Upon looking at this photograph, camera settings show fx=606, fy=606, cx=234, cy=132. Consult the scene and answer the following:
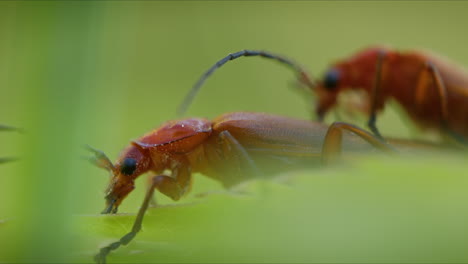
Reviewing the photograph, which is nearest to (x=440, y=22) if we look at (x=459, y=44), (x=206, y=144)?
(x=459, y=44)

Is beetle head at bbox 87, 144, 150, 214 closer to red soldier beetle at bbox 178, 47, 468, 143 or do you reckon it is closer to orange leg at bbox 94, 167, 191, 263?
orange leg at bbox 94, 167, 191, 263

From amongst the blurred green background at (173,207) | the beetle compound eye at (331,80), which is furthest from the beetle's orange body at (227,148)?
the beetle compound eye at (331,80)

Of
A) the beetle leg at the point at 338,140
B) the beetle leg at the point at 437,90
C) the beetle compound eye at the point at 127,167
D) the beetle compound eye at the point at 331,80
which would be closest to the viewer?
the beetle leg at the point at 338,140

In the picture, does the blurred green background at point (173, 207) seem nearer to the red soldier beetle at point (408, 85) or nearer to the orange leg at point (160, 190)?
the orange leg at point (160, 190)

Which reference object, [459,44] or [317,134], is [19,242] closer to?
[317,134]

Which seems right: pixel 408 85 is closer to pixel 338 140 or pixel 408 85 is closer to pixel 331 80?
pixel 331 80

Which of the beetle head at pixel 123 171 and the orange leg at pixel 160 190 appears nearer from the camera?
the orange leg at pixel 160 190

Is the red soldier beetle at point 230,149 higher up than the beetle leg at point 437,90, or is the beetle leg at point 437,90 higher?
the beetle leg at point 437,90
